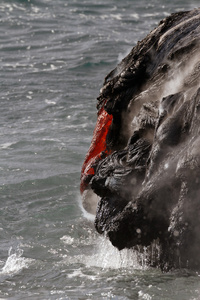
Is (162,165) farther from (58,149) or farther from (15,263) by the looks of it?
(58,149)

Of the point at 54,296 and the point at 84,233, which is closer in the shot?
the point at 54,296

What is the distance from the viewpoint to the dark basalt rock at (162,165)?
4.75 meters

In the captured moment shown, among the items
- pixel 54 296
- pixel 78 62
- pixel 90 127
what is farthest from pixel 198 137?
pixel 78 62

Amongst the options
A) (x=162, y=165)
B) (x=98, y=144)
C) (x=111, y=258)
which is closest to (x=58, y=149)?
(x=98, y=144)

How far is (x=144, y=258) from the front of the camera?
5.38 metres

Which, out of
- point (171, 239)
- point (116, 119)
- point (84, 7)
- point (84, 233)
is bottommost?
point (84, 233)

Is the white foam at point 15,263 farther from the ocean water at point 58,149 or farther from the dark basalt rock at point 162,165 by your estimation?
the dark basalt rock at point 162,165

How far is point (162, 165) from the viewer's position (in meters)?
4.96

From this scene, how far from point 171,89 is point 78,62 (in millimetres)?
10492

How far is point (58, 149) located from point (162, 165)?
5.25m

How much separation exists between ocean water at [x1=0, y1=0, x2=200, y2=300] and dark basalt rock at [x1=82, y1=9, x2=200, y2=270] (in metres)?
0.33

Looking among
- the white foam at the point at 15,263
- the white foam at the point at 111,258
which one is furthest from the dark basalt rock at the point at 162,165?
the white foam at the point at 15,263

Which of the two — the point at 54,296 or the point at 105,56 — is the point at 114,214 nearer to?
the point at 54,296

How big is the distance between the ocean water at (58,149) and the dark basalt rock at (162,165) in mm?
333
